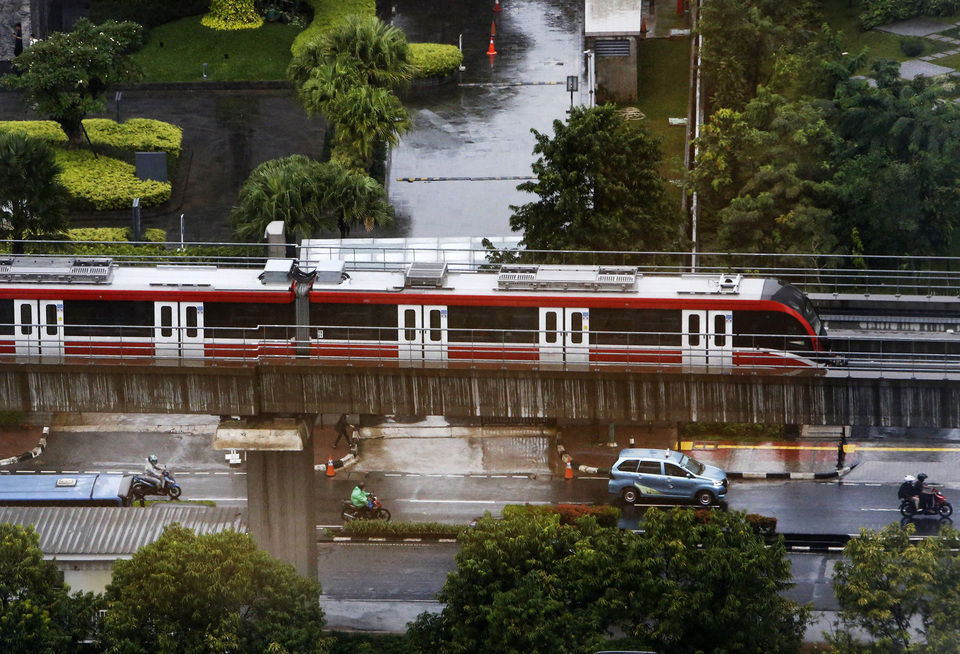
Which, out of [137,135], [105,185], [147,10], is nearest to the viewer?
[105,185]

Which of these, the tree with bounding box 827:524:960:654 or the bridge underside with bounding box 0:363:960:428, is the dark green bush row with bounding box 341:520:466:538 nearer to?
the bridge underside with bounding box 0:363:960:428

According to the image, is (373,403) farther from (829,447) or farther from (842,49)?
(842,49)

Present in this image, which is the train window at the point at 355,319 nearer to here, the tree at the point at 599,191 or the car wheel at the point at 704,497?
Result: the tree at the point at 599,191

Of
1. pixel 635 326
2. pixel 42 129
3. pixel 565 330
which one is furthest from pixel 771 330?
pixel 42 129

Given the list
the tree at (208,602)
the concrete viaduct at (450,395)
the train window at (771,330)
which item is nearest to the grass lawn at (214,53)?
the concrete viaduct at (450,395)

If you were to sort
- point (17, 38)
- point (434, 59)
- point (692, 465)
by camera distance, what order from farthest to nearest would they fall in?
1. point (17, 38)
2. point (434, 59)
3. point (692, 465)

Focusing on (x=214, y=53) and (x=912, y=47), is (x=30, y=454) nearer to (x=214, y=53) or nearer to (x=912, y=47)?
(x=214, y=53)

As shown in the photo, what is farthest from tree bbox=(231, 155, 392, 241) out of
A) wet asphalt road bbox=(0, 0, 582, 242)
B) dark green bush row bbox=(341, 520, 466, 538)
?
dark green bush row bbox=(341, 520, 466, 538)
